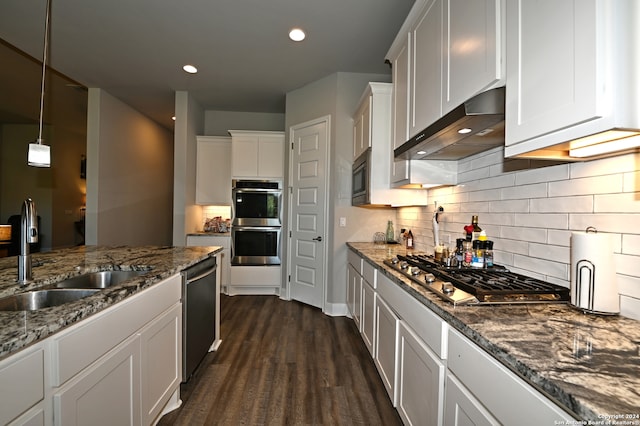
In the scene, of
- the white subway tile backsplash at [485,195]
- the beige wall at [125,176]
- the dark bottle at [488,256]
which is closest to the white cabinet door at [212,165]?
the beige wall at [125,176]

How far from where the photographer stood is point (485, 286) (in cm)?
129

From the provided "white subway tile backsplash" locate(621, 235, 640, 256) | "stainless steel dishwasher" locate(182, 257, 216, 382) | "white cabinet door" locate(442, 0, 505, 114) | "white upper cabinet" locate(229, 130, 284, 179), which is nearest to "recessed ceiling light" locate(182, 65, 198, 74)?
"white upper cabinet" locate(229, 130, 284, 179)

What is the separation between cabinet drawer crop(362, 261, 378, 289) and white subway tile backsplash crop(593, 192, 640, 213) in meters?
1.32

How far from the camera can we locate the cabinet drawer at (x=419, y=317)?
45.5 inches

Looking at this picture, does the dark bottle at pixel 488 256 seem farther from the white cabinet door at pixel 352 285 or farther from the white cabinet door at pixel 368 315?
the white cabinet door at pixel 352 285

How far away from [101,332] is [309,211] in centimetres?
306

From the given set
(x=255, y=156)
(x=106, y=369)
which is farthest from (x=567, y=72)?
(x=255, y=156)

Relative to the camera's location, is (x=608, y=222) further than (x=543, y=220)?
No

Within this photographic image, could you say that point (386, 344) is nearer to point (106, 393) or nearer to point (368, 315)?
point (368, 315)

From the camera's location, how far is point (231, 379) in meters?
2.24

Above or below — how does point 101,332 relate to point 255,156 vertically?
below

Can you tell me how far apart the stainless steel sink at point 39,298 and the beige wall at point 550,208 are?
2028mm

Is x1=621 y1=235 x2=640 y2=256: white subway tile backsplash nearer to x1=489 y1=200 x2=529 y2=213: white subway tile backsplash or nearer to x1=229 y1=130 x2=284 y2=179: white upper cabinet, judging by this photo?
x1=489 y1=200 x2=529 y2=213: white subway tile backsplash

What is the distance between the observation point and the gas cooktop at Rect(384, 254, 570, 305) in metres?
1.19
